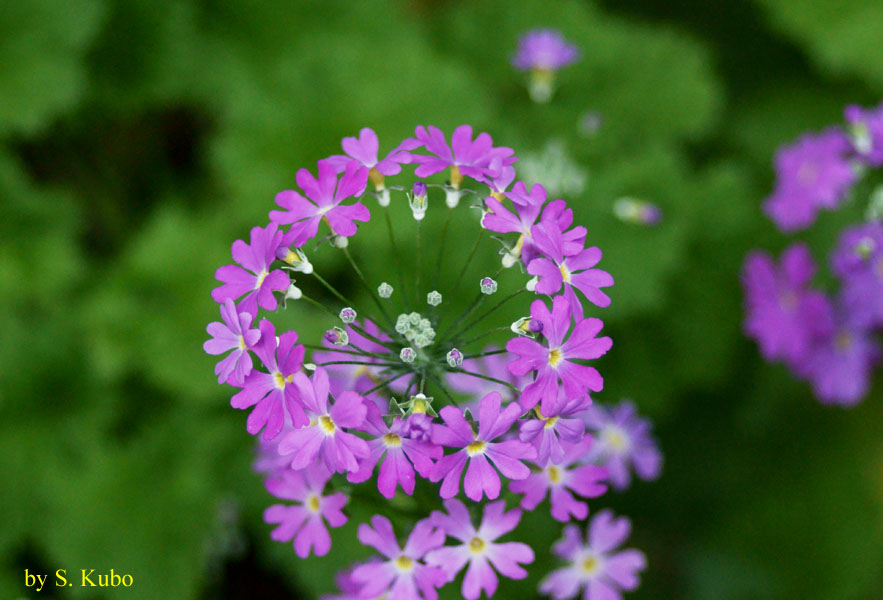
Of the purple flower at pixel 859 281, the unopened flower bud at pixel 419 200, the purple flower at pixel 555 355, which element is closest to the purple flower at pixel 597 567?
the purple flower at pixel 555 355

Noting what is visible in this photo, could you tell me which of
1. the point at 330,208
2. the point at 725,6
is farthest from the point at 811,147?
the point at 725,6

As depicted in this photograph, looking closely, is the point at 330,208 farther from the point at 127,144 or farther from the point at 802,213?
the point at 127,144

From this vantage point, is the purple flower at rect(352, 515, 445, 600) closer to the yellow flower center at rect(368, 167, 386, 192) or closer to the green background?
the yellow flower center at rect(368, 167, 386, 192)

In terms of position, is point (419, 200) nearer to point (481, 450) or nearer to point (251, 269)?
point (251, 269)

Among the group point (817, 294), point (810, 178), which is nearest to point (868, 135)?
point (810, 178)

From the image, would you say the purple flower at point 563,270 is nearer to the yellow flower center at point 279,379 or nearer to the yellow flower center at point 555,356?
the yellow flower center at point 555,356

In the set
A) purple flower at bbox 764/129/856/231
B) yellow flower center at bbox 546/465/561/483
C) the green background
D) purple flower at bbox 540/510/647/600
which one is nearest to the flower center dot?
yellow flower center at bbox 546/465/561/483
